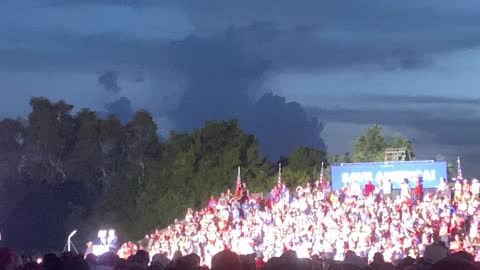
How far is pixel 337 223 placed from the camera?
3428 cm

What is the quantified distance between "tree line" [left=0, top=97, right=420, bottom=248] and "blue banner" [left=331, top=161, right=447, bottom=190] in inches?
536

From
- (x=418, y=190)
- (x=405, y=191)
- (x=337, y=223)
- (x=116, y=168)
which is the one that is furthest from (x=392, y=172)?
(x=116, y=168)

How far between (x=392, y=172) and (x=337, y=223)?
8.63 meters

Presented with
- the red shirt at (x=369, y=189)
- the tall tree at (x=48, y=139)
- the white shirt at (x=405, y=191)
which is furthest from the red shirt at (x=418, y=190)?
the tall tree at (x=48, y=139)

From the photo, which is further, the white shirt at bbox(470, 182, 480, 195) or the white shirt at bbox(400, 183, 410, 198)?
the white shirt at bbox(400, 183, 410, 198)

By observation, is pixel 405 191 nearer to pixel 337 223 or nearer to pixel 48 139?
pixel 337 223

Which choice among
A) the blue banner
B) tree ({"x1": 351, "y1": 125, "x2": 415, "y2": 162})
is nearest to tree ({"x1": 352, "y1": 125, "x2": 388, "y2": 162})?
tree ({"x1": 351, "y1": 125, "x2": 415, "y2": 162})

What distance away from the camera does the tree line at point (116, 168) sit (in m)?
60.4

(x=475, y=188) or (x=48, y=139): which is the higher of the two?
(x=48, y=139)

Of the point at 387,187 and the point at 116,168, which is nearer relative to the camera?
the point at 387,187

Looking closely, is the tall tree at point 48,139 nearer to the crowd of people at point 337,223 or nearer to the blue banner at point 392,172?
the crowd of people at point 337,223

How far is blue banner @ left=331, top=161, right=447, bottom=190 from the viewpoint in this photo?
135ft

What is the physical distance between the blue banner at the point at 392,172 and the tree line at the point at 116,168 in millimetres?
13609

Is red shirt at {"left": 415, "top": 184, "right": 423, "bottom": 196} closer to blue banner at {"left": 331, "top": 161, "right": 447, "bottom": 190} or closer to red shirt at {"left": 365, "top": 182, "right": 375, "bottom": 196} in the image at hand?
red shirt at {"left": 365, "top": 182, "right": 375, "bottom": 196}
